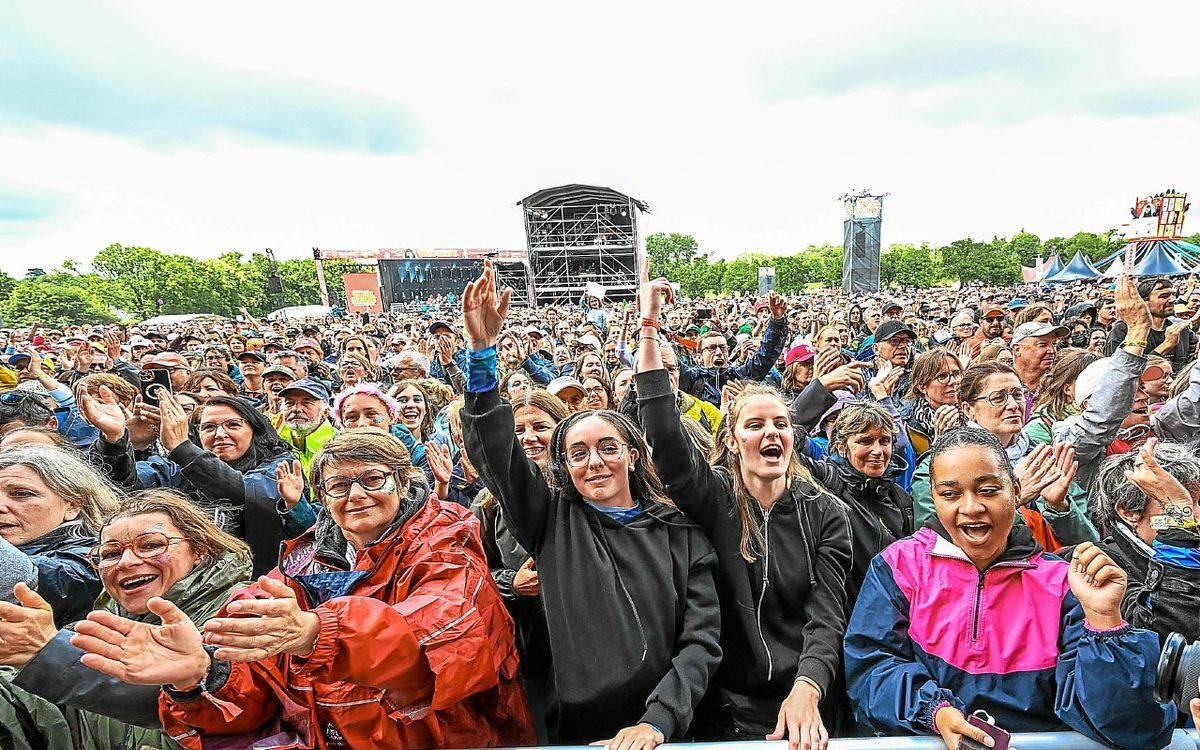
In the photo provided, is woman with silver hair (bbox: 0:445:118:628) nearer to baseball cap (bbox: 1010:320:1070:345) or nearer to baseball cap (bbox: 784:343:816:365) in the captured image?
baseball cap (bbox: 784:343:816:365)

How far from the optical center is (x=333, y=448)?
2279 millimetres

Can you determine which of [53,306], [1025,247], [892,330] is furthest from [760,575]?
[1025,247]

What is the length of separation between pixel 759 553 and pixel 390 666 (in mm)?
1466

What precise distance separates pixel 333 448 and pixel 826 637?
213 centimetres

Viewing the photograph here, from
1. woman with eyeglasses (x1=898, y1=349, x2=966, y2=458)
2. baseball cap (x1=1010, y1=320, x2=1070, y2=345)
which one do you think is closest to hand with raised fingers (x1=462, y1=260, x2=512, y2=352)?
woman with eyeglasses (x1=898, y1=349, x2=966, y2=458)

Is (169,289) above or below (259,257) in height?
below

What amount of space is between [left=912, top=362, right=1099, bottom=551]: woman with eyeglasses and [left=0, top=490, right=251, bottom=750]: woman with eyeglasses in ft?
9.02

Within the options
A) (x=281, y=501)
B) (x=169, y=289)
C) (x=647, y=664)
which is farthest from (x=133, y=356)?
(x=169, y=289)

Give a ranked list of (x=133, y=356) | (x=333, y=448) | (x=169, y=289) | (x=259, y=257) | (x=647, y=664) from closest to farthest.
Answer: (x=647, y=664) < (x=333, y=448) < (x=133, y=356) < (x=169, y=289) < (x=259, y=257)

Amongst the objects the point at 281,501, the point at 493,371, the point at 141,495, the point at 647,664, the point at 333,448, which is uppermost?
the point at 493,371

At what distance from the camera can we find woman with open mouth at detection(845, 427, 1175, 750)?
1562 millimetres

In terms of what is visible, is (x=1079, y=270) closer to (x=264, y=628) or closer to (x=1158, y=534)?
(x=1158, y=534)

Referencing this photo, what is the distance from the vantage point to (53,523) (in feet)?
8.00

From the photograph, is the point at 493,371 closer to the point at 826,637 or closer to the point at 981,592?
the point at 826,637
